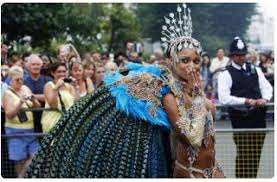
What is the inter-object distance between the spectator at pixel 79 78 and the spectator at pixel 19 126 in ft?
2.17

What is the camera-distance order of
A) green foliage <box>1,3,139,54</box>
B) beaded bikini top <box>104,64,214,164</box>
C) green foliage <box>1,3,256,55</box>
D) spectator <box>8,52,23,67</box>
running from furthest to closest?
green foliage <box>1,3,256,55</box> → green foliage <box>1,3,139,54</box> → spectator <box>8,52,23,67</box> → beaded bikini top <box>104,64,214,164</box>

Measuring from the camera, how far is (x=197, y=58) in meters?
4.43

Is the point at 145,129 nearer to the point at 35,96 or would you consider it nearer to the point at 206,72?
the point at 35,96

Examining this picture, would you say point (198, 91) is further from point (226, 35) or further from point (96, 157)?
point (226, 35)

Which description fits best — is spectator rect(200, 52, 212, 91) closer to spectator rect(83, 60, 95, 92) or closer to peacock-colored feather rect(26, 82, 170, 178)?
spectator rect(83, 60, 95, 92)

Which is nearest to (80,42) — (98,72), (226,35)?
(226,35)

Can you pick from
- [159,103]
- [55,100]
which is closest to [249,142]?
[55,100]

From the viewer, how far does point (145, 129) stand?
4426 mm

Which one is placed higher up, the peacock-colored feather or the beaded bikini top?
the beaded bikini top

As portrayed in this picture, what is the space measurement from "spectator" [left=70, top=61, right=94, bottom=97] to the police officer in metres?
1.60

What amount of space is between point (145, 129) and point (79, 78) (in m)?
3.31

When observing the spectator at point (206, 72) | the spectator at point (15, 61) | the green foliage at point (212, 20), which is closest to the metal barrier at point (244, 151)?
the spectator at point (15, 61)

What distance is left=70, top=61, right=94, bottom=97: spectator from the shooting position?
758 cm

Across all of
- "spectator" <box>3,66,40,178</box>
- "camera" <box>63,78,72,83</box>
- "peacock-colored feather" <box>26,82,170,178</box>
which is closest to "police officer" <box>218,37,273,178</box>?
"camera" <box>63,78,72,83</box>
